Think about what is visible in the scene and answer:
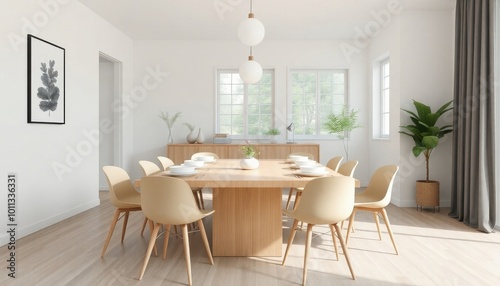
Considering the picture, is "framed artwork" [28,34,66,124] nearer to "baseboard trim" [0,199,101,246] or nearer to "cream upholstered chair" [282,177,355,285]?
"baseboard trim" [0,199,101,246]

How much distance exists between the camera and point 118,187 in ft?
10.6

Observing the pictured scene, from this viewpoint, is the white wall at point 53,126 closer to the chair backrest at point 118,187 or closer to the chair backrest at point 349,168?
the chair backrest at point 118,187

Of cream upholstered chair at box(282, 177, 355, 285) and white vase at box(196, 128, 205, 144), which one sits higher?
white vase at box(196, 128, 205, 144)

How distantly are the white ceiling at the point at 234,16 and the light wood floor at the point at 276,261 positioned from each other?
3075 mm

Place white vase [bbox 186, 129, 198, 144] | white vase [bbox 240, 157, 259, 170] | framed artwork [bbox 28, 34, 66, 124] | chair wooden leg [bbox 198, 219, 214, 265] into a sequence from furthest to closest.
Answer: white vase [bbox 186, 129, 198, 144] → framed artwork [bbox 28, 34, 66, 124] → white vase [bbox 240, 157, 259, 170] → chair wooden leg [bbox 198, 219, 214, 265]

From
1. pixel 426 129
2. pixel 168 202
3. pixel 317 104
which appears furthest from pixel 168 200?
pixel 317 104

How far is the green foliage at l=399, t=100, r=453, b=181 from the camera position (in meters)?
4.70

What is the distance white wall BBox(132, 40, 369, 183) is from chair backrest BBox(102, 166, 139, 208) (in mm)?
3521

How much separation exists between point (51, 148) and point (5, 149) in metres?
0.76

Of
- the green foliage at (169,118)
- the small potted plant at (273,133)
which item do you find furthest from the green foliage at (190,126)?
the small potted plant at (273,133)

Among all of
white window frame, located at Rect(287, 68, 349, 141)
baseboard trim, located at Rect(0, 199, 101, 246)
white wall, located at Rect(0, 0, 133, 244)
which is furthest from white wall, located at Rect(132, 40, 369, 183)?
baseboard trim, located at Rect(0, 199, 101, 246)

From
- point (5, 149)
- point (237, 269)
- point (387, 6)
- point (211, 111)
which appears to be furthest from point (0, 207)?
point (387, 6)

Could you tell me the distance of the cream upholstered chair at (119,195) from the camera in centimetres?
298

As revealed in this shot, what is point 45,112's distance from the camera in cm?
399
